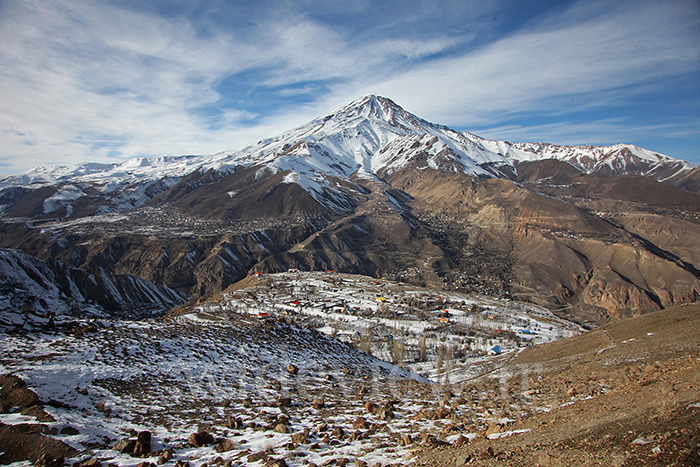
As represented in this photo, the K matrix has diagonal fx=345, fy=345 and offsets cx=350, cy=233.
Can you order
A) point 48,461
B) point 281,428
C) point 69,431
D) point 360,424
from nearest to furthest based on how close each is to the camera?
point 48,461
point 69,431
point 281,428
point 360,424

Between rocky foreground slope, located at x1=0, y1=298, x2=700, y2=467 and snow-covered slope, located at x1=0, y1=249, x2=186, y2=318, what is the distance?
2695 centimetres

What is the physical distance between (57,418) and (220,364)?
8.20 meters

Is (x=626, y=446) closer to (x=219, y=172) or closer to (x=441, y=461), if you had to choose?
(x=441, y=461)

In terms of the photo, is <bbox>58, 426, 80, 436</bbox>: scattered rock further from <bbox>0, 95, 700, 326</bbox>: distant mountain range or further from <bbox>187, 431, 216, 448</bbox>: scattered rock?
<bbox>0, 95, 700, 326</bbox>: distant mountain range

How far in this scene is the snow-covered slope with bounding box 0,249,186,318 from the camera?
4100cm

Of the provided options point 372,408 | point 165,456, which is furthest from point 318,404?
point 165,456

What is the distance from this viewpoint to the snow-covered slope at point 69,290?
135 feet

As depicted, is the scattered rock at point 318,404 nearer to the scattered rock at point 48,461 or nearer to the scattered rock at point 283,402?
the scattered rock at point 283,402

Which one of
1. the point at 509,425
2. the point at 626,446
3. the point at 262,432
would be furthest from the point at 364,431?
the point at 626,446

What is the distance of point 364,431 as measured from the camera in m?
11.3

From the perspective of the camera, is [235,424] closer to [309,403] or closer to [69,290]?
[309,403]

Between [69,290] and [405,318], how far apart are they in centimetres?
4717

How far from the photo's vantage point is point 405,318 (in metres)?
48.4

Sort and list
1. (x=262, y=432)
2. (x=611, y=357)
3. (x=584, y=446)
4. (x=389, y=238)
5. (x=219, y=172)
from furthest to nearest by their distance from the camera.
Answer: (x=219, y=172) < (x=389, y=238) < (x=611, y=357) < (x=262, y=432) < (x=584, y=446)
